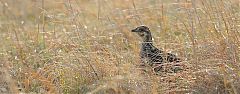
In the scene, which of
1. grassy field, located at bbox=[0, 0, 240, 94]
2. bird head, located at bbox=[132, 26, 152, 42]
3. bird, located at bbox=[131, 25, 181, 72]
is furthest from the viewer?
bird head, located at bbox=[132, 26, 152, 42]

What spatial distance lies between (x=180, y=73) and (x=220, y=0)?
0.91m

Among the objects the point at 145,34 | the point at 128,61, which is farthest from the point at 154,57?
the point at 145,34

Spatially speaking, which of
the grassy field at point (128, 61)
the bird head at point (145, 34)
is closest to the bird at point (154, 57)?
the grassy field at point (128, 61)

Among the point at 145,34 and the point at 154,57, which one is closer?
the point at 154,57

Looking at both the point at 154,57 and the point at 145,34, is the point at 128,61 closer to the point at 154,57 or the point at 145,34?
the point at 154,57

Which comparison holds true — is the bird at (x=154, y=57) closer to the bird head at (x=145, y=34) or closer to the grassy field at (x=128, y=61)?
the grassy field at (x=128, y=61)

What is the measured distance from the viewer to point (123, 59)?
5.07m

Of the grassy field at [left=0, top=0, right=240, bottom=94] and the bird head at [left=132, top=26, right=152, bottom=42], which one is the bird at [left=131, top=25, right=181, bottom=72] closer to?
the grassy field at [left=0, top=0, right=240, bottom=94]

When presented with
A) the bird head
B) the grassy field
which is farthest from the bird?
the bird head

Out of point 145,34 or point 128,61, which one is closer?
point 128,61

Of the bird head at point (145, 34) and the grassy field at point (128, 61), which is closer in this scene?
the grassy field at point (128, 61)

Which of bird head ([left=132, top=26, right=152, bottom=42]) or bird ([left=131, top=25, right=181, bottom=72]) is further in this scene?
bird head ([left=132, top=26, right=152, bottom=42])

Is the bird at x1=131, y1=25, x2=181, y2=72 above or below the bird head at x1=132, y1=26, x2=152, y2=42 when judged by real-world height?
below

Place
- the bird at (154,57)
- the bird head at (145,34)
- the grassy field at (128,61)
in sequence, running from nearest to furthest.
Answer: the grassy field at (128,61) < the bird at (154,57) < the bird head at (145,34)
